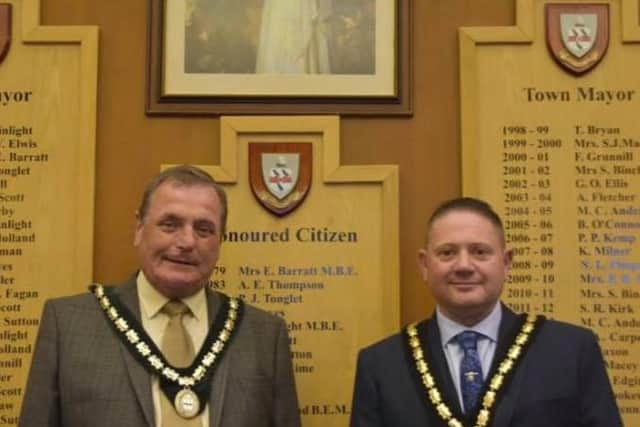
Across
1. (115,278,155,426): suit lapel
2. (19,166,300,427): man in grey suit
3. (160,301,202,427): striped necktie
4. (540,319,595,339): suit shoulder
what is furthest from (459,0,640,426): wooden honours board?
(115,278,155,426): suit lapel

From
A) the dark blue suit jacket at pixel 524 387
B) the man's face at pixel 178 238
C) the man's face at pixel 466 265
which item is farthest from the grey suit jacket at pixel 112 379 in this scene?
the man's face at pixel 466 265

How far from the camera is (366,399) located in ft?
7.16

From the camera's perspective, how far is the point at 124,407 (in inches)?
83.6

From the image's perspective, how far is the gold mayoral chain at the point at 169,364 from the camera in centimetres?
214

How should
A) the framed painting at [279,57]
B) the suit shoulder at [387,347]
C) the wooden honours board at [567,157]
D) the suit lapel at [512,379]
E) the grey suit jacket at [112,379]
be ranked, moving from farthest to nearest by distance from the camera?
the framed painting at [279,57] → the wooden honours board at [567,157] → the suit shoulder at [387,347] → the grey suit jacket at [112,379] → the suit lapel at [512,379]

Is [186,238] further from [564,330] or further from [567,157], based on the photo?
[567,157]

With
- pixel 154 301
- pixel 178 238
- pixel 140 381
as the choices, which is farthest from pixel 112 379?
pixel 178 238

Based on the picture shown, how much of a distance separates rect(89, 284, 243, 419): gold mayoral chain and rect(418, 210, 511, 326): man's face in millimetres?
553

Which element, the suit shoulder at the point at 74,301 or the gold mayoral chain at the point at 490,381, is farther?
the suit shoulder at the point at 74,301

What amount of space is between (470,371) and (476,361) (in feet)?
0.11

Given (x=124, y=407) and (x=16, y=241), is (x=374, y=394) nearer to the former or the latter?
(x=124, y=407)

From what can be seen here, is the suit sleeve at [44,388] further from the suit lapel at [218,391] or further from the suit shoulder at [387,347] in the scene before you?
the suit shoulder at [387,347]

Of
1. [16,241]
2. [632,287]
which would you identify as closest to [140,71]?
[16,241]

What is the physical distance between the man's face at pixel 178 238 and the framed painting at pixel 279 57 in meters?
0.59
